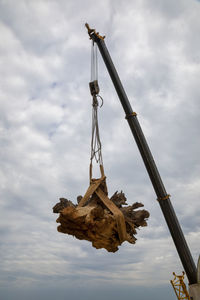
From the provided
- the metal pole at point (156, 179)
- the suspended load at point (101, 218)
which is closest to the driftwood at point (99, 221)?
the suspended load at point (101, 218)

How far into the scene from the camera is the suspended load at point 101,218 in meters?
5.47

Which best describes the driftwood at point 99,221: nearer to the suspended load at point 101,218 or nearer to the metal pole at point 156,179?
the suspended load at point 101,218

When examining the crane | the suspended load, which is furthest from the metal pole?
the suspended load

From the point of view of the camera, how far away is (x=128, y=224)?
6297mm

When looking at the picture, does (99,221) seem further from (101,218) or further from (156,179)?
(156,179)

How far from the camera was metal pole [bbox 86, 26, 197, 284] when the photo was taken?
793 centimetres

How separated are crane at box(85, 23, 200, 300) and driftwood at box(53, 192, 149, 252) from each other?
220 centimetres

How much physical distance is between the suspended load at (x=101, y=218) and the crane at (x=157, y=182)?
2.19m

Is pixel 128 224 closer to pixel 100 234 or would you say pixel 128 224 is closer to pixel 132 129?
pixel 100 234

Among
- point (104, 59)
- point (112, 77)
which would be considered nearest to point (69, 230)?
point (112, 77)

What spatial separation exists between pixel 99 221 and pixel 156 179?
378 cm

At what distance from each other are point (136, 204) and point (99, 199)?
1.03m

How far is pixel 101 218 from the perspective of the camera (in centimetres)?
564

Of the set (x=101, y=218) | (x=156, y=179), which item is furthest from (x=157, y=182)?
(x=101, y=218)
